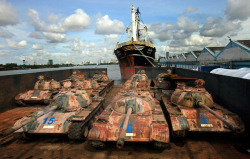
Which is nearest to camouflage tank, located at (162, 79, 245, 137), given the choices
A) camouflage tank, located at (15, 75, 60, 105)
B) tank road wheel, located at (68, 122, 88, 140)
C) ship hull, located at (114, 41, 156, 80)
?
tank road wheel, located at (68, 122, 88, 140)

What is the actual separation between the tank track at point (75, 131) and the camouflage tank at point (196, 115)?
3.69 m

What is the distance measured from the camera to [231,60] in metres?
28.2

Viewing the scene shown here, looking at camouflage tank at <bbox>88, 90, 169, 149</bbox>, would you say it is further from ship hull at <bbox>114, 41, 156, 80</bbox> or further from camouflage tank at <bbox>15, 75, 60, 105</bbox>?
ship hull at <bbox>114, 41, 156, 80</bbox>

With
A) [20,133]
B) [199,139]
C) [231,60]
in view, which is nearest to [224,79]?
[199,139]

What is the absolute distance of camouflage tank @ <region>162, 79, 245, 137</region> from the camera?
5746 millimetres

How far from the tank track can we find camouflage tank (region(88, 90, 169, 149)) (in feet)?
2.16

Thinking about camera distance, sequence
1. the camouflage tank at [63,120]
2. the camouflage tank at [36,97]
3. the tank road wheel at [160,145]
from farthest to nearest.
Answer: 1. the camouflage tank at [36,97]
2. the camouflage tank at [63,120]
3. the tank road wheel at [160,145]

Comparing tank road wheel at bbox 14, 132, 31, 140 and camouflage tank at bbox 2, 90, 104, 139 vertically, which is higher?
camouflage tank at bbox 2, 90, 104, 139

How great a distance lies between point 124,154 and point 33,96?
9334 mm

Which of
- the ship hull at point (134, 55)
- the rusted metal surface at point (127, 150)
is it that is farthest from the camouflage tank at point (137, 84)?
the ship hull at point (134, 55)

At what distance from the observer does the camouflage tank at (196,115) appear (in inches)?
226

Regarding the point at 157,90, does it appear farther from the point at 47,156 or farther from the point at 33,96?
the point at 33,96

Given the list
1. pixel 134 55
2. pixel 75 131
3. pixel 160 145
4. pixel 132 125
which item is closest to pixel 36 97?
pixel 75 131

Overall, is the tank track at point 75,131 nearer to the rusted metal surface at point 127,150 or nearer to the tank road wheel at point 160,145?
the rusted metal surface at point 127,150
